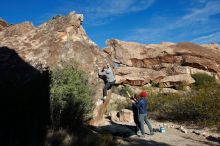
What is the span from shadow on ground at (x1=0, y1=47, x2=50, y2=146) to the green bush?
1.38 ft

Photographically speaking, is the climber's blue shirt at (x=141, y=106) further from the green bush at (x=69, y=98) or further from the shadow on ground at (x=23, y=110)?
the shadow on ground at (x=23, y=110)

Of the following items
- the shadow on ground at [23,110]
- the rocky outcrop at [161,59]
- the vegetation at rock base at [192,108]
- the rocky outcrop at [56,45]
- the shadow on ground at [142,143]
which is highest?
the rocky outcrop at [161,59]

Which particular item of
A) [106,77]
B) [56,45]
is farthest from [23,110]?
[106,77]

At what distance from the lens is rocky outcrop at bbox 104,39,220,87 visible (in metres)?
40.9

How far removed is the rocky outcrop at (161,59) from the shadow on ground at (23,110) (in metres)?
28.5

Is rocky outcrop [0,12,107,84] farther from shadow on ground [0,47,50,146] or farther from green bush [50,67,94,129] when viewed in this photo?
shadow on ground [0,47,50,146]

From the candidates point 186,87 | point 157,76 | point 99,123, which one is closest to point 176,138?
point 99,123

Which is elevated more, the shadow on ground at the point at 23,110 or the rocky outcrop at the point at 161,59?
the rocky outcrop at the point at 161,59

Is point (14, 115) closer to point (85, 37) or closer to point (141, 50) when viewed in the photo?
point (85, 37)

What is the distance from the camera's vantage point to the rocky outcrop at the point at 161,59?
40.9 meters

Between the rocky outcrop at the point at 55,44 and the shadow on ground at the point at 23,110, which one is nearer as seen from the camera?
the shadow on ground at the point at 23,110

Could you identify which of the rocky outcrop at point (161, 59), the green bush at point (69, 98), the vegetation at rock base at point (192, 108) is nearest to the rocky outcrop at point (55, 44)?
the green bush at point (69, 98)

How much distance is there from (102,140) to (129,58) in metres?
33.3

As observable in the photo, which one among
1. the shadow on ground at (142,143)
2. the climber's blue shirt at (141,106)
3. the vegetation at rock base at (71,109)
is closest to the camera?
the vegetation at rock base at (71,109)
